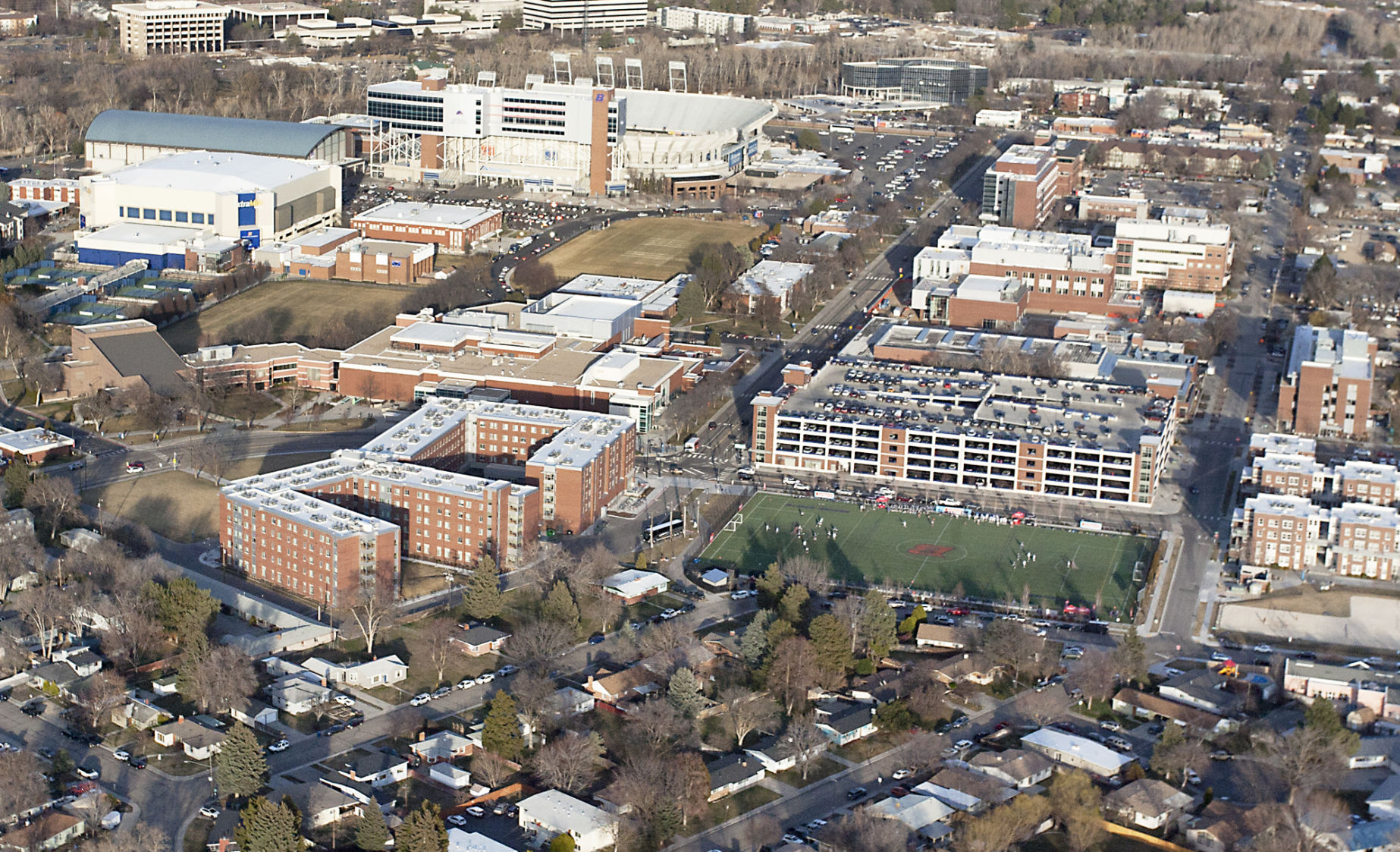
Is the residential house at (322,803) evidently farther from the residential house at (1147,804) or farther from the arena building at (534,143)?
the arena building at (534,143)

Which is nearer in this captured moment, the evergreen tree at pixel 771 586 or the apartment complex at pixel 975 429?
the evergreen tree at pixel 771 586

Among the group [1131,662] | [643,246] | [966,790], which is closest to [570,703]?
[966,790]

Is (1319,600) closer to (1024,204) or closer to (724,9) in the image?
(1024,204)

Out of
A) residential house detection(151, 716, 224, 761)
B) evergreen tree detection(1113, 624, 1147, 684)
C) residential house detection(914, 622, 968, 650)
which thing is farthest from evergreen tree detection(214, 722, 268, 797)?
evergreen tree detection(1113, 624, 1147, 684)

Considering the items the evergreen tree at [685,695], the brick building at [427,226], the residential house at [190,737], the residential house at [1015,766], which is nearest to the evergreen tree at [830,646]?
the evergreen tree at [685,695]

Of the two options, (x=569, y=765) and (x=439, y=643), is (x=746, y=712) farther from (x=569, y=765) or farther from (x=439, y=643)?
(x=439, y=643)

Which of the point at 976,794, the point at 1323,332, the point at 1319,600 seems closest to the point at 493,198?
the point at 1323,332
